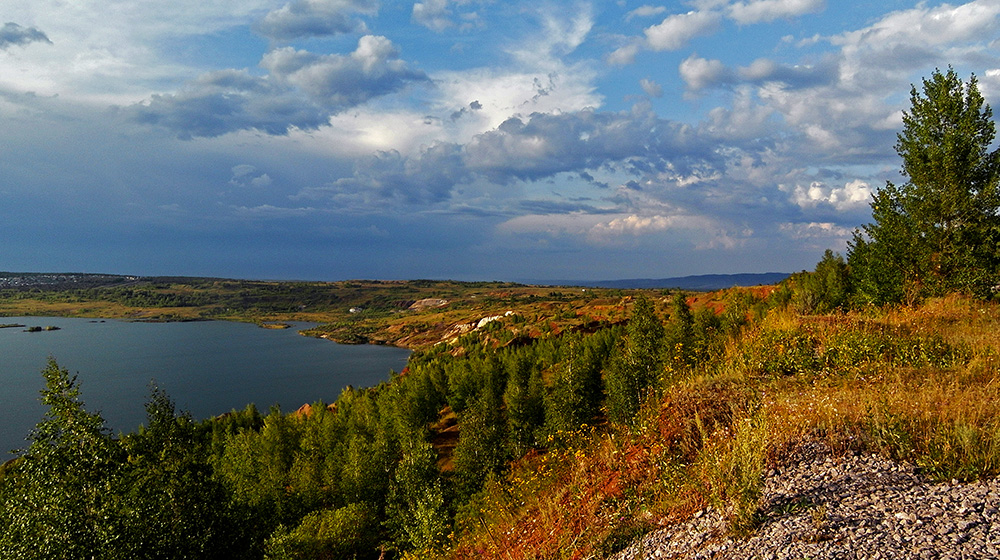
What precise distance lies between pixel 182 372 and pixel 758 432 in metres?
158

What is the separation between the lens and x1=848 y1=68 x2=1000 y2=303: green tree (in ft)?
67.3

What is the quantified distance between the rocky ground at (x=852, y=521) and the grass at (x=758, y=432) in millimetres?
184

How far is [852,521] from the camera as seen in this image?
5.89m

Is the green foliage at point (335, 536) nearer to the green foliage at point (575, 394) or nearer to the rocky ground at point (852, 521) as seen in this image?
the green foliage at point (575, 394)

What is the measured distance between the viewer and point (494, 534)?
10.6 metres

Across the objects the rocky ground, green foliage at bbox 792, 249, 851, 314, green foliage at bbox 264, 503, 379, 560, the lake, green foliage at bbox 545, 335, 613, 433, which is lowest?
the lake

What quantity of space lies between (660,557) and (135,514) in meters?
19.6

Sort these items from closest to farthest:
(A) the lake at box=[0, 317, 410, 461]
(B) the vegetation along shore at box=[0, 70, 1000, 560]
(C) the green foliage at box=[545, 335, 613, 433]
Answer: (B) the vegetation along shore at box=[0, 70, 1000, 560] → (C) the green foliage at box=[545, 335, 613, 433] → (A) the lake at box=[0, 317, 410, 461]

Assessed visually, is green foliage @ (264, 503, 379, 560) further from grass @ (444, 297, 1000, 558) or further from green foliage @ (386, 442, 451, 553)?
grass @ (444, 297, 1000, 558)

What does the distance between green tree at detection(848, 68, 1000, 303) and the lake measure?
291 ft

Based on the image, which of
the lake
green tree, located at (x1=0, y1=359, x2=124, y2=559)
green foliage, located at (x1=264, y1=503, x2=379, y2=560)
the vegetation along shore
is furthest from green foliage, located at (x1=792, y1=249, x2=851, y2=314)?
the lake

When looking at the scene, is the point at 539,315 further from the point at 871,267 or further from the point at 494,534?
the point at 494,534

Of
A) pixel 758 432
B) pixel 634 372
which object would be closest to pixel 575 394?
pixel 634 372

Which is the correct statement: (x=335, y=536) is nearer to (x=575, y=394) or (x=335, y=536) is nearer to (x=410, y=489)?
(x=410, y=489)
